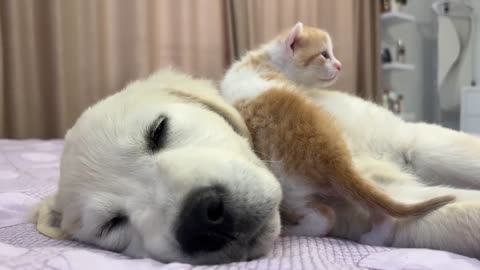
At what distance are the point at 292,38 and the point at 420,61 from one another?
12.5ft

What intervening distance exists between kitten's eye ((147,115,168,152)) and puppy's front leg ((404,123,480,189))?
1.71 ft

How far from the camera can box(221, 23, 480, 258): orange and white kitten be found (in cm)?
82

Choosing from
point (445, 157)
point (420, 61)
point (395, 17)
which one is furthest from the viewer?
point (420, 61)

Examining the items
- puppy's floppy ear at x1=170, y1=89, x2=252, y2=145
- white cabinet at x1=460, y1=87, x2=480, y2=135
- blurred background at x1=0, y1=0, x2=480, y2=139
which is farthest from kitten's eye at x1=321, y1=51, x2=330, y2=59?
white cabinet at x1=460, y1=87, x2=480, y2=135

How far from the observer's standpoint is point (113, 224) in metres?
0.93

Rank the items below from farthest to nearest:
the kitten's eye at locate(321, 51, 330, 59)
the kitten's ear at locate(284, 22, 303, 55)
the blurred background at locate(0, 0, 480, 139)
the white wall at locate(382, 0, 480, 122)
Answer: the white wall at locate(382, 0, 480, 122)
the blurred background at locate(0, 0, 480, 139)
the kitten's eye at locate(321, 51, 330, 59)
the kitten's ear at locate(284, 22, 303, 55)

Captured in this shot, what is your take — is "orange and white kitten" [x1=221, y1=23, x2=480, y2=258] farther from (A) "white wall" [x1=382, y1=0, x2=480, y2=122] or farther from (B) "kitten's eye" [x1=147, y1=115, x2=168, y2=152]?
(A) "white wall" [x1=382, y1=0, x2=480, y2=122]

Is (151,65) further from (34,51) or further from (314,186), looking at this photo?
(314,186)

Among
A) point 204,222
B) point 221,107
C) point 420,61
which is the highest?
point 221,107

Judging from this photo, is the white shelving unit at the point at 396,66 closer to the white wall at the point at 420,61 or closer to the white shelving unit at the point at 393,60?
the white shelving unit at the point at 393,60

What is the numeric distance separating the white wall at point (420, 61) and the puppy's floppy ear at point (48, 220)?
4.15 m

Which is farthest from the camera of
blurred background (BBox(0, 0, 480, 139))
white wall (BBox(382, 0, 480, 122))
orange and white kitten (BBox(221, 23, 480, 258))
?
white wall (BBox(382, 0, 480, 122))

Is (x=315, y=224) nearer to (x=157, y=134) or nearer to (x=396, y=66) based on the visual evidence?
(x=157, y=134)

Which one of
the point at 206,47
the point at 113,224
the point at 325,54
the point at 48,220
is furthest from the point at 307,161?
the point at 206,47
